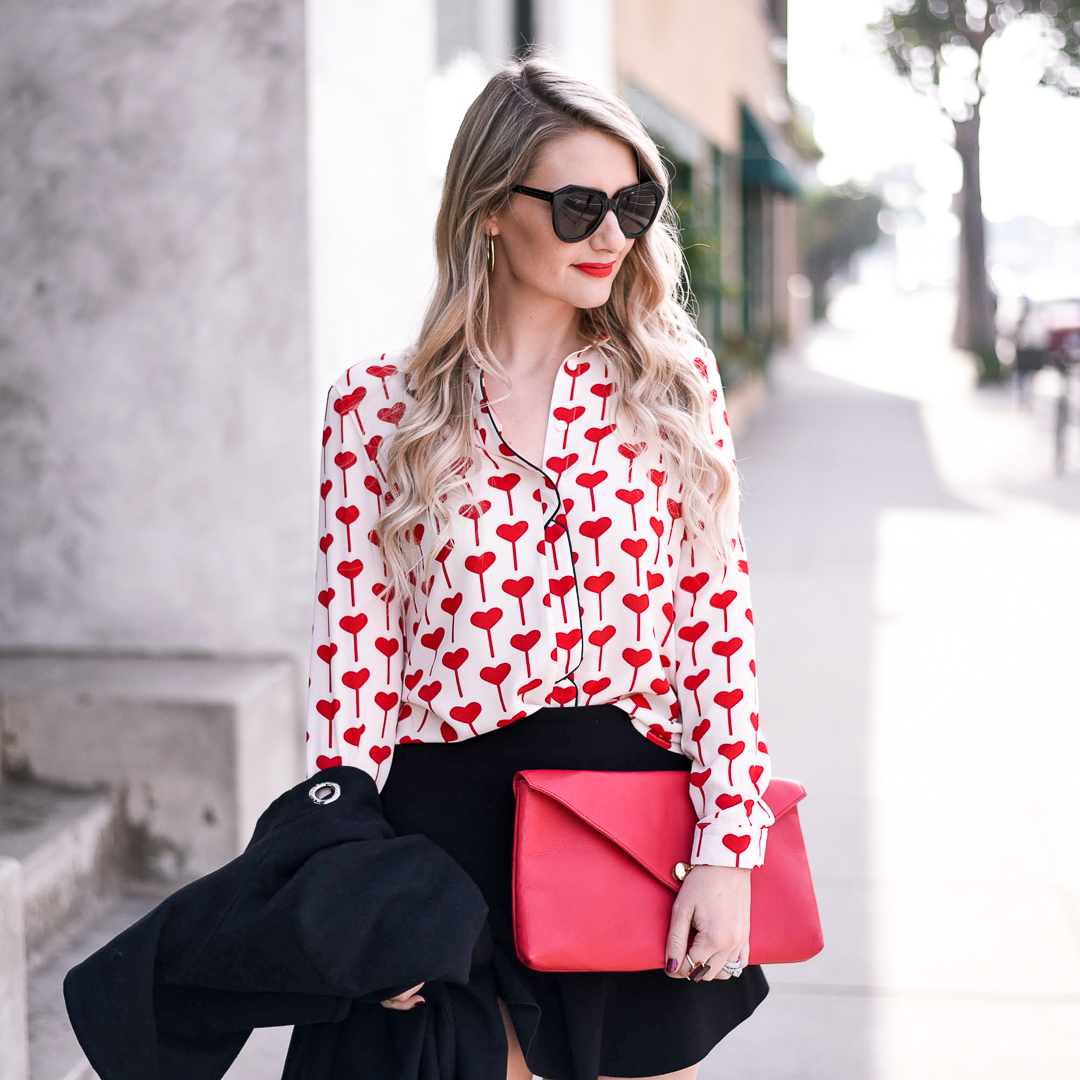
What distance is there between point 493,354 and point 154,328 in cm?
238

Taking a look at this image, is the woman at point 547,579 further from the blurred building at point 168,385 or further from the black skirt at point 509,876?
the blurred building at point 168,385

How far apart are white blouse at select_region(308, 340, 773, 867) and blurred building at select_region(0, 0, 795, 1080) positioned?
189cm

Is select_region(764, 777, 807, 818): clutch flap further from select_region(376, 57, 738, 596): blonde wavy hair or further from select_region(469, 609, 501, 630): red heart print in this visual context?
select_region(469, 609, 501, 630): red heart print

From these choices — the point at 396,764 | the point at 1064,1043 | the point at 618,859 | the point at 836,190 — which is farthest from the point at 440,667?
the point at 836,190

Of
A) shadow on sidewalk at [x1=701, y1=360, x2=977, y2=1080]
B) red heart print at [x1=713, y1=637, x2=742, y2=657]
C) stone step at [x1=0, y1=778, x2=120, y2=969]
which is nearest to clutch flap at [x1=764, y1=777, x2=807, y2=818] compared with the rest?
red heart print at [x1=713, y1=637, x2=742, y2=657]

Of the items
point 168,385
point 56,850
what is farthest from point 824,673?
point 56,850

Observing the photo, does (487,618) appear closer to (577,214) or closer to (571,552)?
(571,552)

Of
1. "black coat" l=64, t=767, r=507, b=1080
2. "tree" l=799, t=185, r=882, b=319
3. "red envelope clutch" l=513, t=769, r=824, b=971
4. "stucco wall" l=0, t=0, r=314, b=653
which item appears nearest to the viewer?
"black coat" l=64, t=767, r=507, b=1080

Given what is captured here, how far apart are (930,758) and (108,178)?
11.6ft

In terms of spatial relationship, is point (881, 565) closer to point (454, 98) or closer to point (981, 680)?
point (981, 680)

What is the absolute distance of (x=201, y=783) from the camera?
3742mm

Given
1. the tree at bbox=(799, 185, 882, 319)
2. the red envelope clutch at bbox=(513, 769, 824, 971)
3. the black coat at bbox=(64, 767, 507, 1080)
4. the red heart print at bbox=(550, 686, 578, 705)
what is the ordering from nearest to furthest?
the black coat at bbox=(64, 767, 507, 1080) < the red envelope clutch at bbox=(513, 769, 824, 971) < the red heart print at bbox=(550, 686, 578, 705) < the tree at bbox=(799, 185, 882, 319)

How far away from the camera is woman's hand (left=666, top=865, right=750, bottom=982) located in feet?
5.89

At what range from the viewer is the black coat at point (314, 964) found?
1.63 metres
